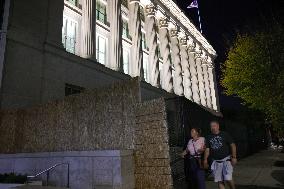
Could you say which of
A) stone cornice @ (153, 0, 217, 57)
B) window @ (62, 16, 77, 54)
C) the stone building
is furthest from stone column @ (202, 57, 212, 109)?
window @ (62, 16, 77, 54)

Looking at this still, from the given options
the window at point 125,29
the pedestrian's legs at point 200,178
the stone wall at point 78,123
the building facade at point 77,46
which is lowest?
the pedestrian's legs at point 200,178

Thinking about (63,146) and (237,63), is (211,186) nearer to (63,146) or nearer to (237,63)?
(63,146)

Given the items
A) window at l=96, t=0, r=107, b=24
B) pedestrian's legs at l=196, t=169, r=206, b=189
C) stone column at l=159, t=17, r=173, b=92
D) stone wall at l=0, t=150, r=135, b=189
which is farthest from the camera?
stone column at l=159, t=17, r=173, b=92

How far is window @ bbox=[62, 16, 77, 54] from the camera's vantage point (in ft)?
68.0

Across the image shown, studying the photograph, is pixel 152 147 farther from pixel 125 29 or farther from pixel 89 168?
pixel 125 29

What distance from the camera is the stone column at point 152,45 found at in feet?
101

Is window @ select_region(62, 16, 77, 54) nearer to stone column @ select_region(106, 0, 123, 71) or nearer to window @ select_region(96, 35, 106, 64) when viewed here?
window @ select_region(96, 35, 106, 64)

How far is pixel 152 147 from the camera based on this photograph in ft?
26.2

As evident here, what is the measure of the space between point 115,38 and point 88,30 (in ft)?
11.9

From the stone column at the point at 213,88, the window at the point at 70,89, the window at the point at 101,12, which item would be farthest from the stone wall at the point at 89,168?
the stone column at the point at 213,88

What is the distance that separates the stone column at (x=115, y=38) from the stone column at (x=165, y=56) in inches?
416

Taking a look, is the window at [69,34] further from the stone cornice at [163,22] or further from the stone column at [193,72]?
the stone column at [193,72]

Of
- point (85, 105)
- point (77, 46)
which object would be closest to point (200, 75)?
point (77, 46)

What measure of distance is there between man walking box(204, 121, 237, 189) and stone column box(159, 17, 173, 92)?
26468 mm
